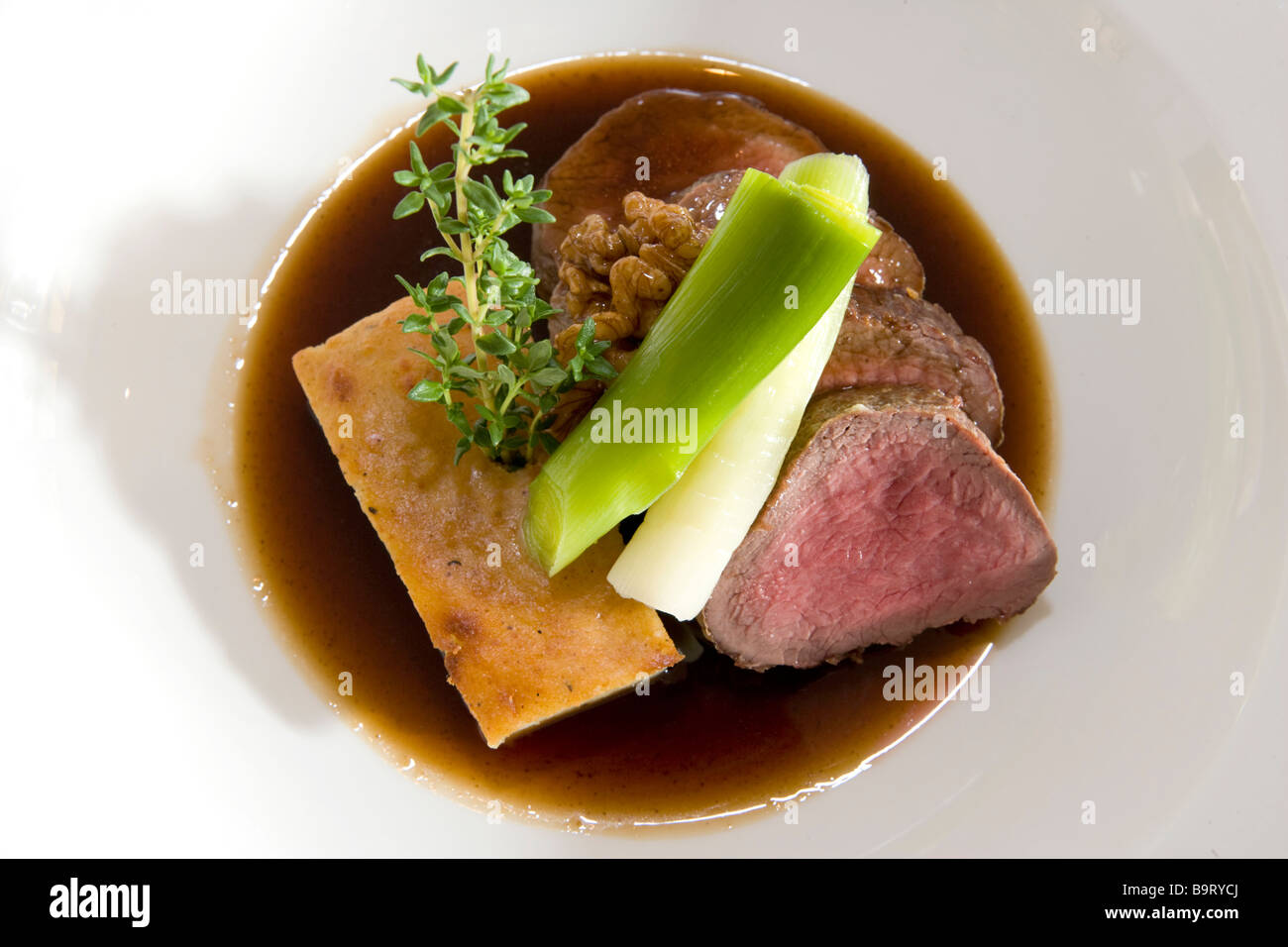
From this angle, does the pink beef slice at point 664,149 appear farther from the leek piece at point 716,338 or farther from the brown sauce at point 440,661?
the leek piece at point 716,338

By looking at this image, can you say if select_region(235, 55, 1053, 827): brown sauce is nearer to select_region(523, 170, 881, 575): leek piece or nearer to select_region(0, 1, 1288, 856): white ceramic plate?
select_region(0, 1, 1288, 856): white ceramic plate

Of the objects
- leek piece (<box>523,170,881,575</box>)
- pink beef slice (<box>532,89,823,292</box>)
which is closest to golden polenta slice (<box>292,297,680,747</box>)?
leek piece (<box>523,170,881,575</box>)

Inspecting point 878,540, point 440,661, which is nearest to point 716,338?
point 878,540

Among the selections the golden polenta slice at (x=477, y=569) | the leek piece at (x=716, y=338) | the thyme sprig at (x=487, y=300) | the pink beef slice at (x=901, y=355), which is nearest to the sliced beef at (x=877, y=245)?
the pink beef slice at (x=901, y=355)

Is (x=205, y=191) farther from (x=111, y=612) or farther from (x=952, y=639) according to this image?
(x=952, y=639)

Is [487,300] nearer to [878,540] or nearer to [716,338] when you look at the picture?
[716,338]
